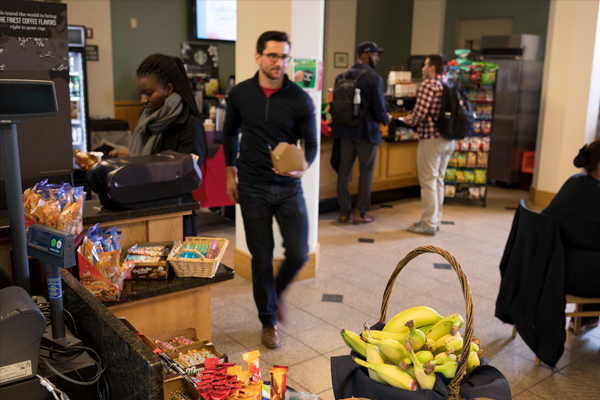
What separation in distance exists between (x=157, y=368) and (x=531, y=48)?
7.68 meters

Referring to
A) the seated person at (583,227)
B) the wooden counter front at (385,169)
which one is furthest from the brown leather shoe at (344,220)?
the seated person at (583,227)

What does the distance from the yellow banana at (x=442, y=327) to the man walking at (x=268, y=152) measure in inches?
57.9

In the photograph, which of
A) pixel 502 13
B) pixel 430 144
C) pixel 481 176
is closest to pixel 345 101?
pixel 430 144

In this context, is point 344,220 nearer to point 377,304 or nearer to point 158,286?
point 377,304

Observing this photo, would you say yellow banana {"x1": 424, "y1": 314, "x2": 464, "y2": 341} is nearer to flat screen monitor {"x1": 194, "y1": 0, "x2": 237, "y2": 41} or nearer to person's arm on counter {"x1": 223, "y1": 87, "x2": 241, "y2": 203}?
person's arm on counter {"x1": 223, "y1": 87, "x2": 241, "y2": 203}

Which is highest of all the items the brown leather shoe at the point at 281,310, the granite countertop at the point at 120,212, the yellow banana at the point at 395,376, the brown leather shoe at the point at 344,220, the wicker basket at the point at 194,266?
the granite countertop at the point at 120,212

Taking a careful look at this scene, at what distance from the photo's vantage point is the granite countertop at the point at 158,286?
1869 millimetres

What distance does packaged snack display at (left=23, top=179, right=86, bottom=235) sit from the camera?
5.35 feet

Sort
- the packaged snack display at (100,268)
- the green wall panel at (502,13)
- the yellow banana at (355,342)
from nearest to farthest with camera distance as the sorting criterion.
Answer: the yellow banana at (355,342)
the packaged snack display at (100,268)
the green wall panel at (502,13)

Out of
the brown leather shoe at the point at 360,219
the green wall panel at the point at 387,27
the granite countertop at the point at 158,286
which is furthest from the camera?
the green wall panel at the point at 387,27

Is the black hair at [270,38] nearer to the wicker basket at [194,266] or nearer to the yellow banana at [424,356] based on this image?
the wicker basket at [194,266]

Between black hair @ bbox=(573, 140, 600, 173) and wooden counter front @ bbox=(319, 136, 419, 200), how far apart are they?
323 centimetres

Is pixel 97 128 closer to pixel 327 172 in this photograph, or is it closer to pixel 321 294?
pixel 327 172

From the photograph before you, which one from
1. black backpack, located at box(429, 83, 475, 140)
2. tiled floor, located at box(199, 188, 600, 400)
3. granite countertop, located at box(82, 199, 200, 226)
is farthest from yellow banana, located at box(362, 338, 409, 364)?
black backpack, located at box(429, 83, 475, 140)
